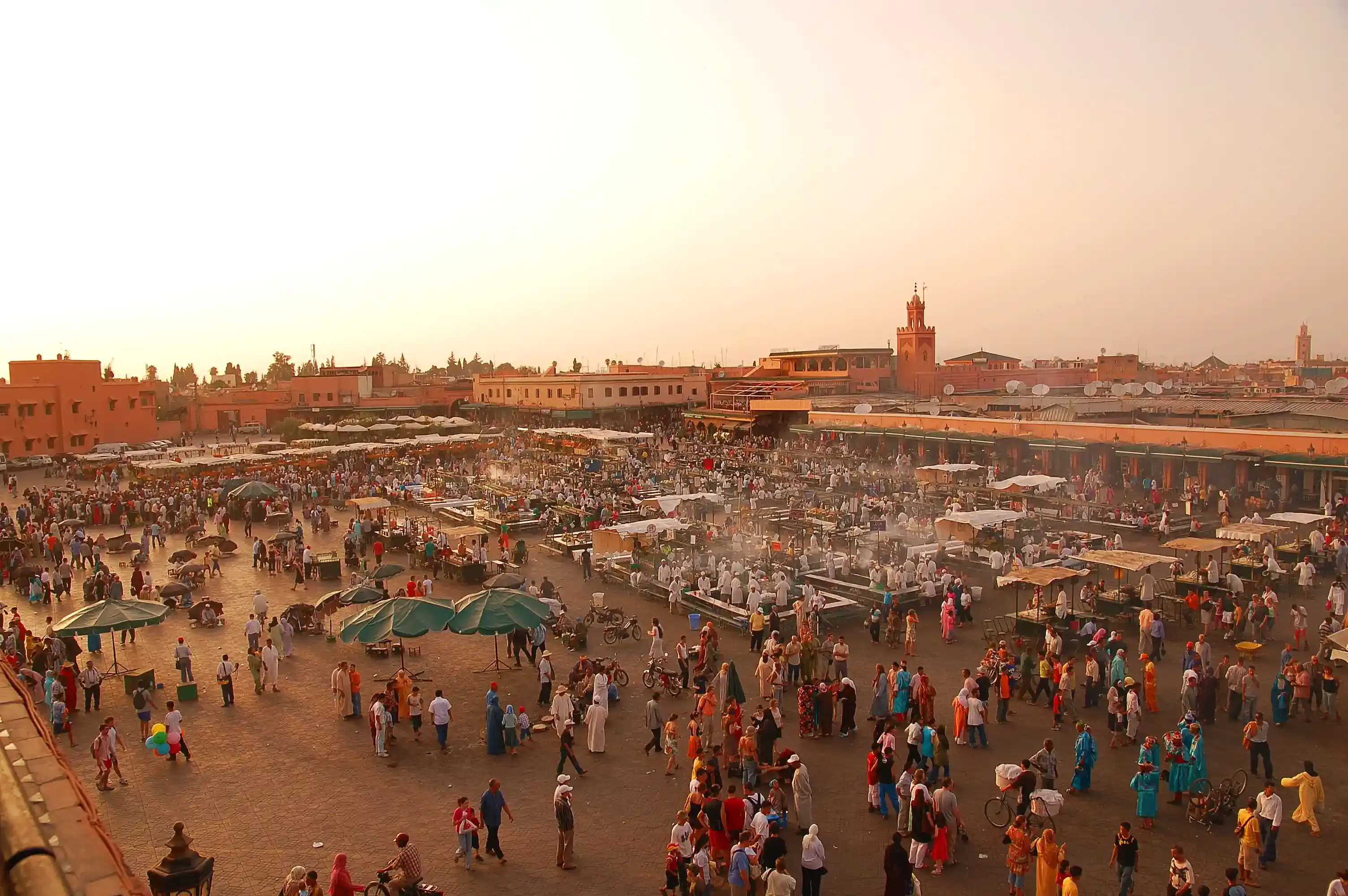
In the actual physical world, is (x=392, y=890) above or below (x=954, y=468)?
below

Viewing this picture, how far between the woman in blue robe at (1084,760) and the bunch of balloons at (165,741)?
11.2 metres

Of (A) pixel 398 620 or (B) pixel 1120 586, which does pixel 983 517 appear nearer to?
(B) pixel 1120 586

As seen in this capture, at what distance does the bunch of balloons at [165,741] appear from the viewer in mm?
11852

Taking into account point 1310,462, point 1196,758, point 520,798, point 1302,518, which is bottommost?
point 520,798

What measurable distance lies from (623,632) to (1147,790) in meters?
9.62

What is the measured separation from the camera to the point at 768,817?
868cm

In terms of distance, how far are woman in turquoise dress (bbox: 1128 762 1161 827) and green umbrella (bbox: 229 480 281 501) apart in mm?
26918

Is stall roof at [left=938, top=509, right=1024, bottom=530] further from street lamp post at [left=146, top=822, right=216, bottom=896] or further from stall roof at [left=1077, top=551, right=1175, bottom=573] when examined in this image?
street lamp post at [left=146, top=822, right=216, bottom=896]

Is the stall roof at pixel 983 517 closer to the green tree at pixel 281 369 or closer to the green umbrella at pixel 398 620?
the green umbrella at pixel 398 620

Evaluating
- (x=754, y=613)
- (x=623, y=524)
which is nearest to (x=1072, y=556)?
(x=754, y=613)

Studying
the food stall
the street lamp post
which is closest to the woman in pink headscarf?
the street lamp post

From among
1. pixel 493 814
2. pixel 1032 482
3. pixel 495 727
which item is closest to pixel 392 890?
pixel 493 814

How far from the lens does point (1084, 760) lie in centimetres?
1030

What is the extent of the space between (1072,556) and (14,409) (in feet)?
197
